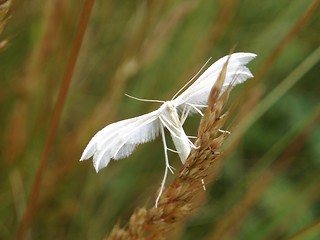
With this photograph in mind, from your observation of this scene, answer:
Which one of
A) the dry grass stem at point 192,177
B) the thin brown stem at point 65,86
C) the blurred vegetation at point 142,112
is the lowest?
the blurred vegetation at point 142,112

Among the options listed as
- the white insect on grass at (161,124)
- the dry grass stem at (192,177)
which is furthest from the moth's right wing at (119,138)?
the dry grass stem at (192,177)

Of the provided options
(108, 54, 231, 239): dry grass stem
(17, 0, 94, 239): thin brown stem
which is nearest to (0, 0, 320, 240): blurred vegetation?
(17, 0, 94, 239): thin brown stem

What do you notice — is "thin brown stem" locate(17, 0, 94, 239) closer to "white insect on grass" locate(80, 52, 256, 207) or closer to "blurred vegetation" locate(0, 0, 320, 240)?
"white insect on grass" locate(80, 52, 256, 207)

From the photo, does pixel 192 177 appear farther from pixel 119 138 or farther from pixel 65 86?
pixel 65 86

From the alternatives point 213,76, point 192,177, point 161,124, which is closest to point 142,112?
point 161,124

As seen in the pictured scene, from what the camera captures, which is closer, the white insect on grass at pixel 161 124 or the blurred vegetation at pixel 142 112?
the white insect on grass at pixel 161 124

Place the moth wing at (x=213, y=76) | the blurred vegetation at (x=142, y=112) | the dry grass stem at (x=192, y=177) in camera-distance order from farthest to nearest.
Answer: the blurred vegetation at (x=142, y=112), the moth wing at (x=213, y=76), the dry grass stem at (x=192, y=177)

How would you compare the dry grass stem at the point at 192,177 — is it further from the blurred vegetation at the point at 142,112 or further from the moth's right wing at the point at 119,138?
the blurred vegetation at the point at 142,112
